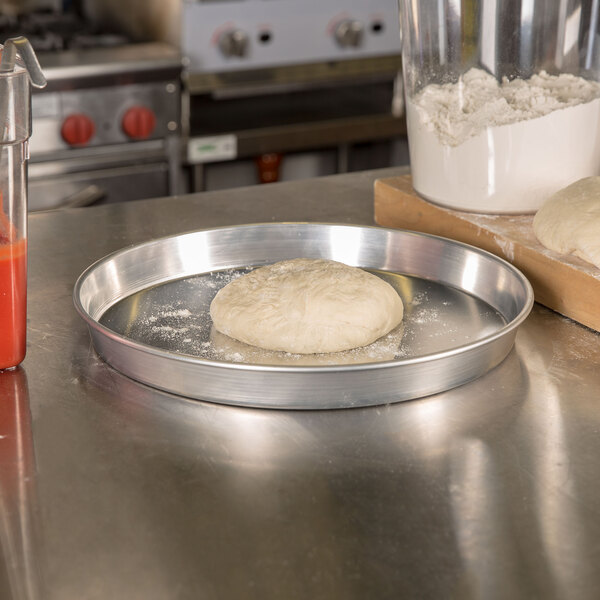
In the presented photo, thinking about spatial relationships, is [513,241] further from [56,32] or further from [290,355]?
[56,32]

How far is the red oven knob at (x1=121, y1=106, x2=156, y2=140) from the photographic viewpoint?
86.3 inches

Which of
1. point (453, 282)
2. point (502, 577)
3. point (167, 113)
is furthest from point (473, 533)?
point (167, 113)

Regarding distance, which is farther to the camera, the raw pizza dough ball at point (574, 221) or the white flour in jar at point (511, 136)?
the white flour in jar at point (511, 136)

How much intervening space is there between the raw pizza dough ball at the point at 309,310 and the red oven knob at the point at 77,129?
1358mm

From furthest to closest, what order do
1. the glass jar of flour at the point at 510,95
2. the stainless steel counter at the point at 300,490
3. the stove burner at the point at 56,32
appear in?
the stove burner at the point at 56,32 < the glass jar of flour at the point at 510,95 < the stainless steel counter at the point at 300,490

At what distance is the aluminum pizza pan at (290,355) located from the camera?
0.73 metres

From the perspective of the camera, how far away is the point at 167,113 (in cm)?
226

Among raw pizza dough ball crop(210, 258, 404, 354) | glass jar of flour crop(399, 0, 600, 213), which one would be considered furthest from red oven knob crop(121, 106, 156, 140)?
raw pizza dough ball crop(210, 258, 404, 354)

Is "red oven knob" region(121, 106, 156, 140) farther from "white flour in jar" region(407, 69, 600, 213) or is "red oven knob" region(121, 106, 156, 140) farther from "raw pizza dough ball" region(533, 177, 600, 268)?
"raw pizza dough ball" region(533, 177, 600, 268)

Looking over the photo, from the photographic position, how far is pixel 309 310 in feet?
2.80

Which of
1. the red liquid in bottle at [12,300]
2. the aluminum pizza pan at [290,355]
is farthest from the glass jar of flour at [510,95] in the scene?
the red liquid in bottle at [12,300]

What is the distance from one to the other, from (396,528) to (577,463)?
0.17 m

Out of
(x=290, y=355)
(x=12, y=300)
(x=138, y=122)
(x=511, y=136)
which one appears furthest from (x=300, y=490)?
(x=138, y=122)

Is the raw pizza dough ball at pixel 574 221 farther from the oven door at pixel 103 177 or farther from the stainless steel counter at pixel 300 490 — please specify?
the oven door at pixel 103 177
